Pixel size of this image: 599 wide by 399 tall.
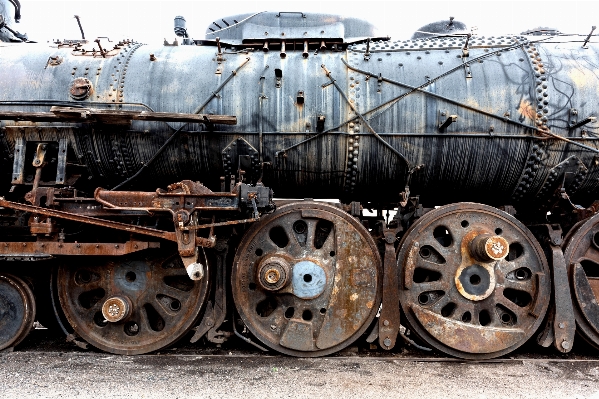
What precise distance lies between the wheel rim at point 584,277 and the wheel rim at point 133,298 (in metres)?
3.46

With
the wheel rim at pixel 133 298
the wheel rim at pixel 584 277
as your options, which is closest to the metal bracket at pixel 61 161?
the wheel rim at pixel 133 298

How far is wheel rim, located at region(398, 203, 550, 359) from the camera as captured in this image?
4.09 m

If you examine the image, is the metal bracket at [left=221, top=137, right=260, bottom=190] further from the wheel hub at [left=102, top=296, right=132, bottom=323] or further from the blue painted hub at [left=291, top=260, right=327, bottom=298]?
the wheel hub at [left=102, top=296, right=132, bottom=323]

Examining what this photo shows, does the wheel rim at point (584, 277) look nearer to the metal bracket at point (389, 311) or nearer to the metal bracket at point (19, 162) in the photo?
the metal bracket at point (389, 311)

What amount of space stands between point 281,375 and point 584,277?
2946 mm

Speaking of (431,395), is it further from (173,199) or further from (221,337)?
(173,199)

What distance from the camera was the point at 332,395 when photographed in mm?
3342

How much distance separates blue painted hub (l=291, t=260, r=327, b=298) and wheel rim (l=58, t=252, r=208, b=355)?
2.82 ft

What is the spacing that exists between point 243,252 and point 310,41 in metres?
2.30

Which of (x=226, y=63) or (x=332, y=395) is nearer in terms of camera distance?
(x=332, y=395)

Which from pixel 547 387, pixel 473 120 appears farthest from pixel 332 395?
pixel 473 120

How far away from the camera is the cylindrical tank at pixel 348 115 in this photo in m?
4.25

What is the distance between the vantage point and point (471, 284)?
4172 mm

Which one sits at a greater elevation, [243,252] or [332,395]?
[243,252]
